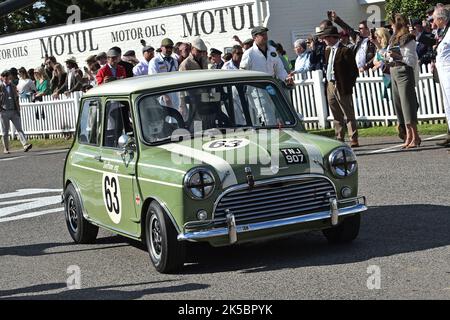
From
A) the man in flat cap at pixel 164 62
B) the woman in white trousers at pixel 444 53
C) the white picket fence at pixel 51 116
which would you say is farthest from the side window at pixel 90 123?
the white picket fence at pixel 51 116

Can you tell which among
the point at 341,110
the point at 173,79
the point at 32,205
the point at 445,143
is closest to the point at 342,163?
the point at 173,79

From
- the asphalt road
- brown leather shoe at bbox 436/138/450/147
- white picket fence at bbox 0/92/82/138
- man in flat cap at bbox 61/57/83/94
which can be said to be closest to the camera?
the asphalt road

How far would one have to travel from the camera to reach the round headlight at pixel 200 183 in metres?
8.30

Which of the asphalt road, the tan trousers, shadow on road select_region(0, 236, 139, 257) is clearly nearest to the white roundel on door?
the asphalt road

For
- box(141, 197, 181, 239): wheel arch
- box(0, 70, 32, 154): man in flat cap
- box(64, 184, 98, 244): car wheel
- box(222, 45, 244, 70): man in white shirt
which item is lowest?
box(0, 70, 32, 154): man in flat cap

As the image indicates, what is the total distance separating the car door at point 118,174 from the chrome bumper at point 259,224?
0.96 m

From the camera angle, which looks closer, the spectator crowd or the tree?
the spectator crowd

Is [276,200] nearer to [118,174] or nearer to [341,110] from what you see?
[118,174]

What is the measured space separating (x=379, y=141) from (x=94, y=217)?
27.7 ft

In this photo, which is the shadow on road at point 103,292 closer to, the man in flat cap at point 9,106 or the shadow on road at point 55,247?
the shadow on road at point 55,247

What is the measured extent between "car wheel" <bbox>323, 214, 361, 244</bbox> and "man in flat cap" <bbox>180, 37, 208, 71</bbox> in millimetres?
8794

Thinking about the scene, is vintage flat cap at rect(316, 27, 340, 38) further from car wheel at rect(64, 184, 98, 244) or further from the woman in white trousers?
car wheel at rect(64, 184, 98, 244)

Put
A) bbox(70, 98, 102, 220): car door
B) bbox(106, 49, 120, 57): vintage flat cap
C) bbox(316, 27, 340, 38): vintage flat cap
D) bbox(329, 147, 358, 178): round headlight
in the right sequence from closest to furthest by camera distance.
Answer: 1. bbox(329, 147, 358, 178): round headlight
2. bbox(70, 98, 102, 220): car door
3. bbox(316, 27, 340, 38): vintage flat cap
4. bbox(106, 49, 120, 57): vintage flat cap

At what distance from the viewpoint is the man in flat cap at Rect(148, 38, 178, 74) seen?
61.9 ft
